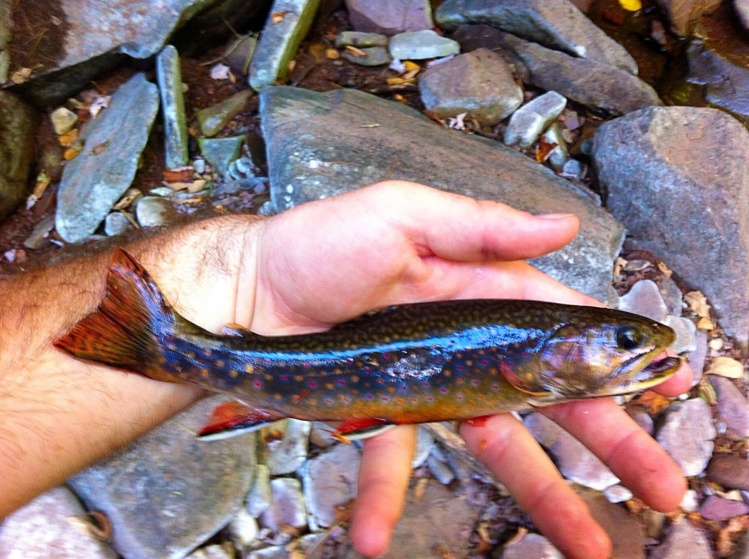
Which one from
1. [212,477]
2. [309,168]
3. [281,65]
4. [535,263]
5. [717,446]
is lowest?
[717,446]

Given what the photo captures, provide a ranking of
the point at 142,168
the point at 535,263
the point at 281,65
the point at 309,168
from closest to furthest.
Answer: the point at 535,263 → the point at 309,168 → the point at 142,168 → the point at 281,65

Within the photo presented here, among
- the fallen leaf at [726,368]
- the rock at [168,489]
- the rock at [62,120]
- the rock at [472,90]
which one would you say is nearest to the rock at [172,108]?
the rock at [62,120]

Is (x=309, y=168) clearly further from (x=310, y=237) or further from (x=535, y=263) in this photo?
(x=535, y=263)

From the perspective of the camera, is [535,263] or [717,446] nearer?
[717,446]

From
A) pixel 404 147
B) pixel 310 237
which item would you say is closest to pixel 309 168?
pixel 404 147

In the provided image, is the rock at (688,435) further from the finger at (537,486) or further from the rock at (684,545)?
the finger at (537,486)

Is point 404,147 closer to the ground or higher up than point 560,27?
closer to the ground
